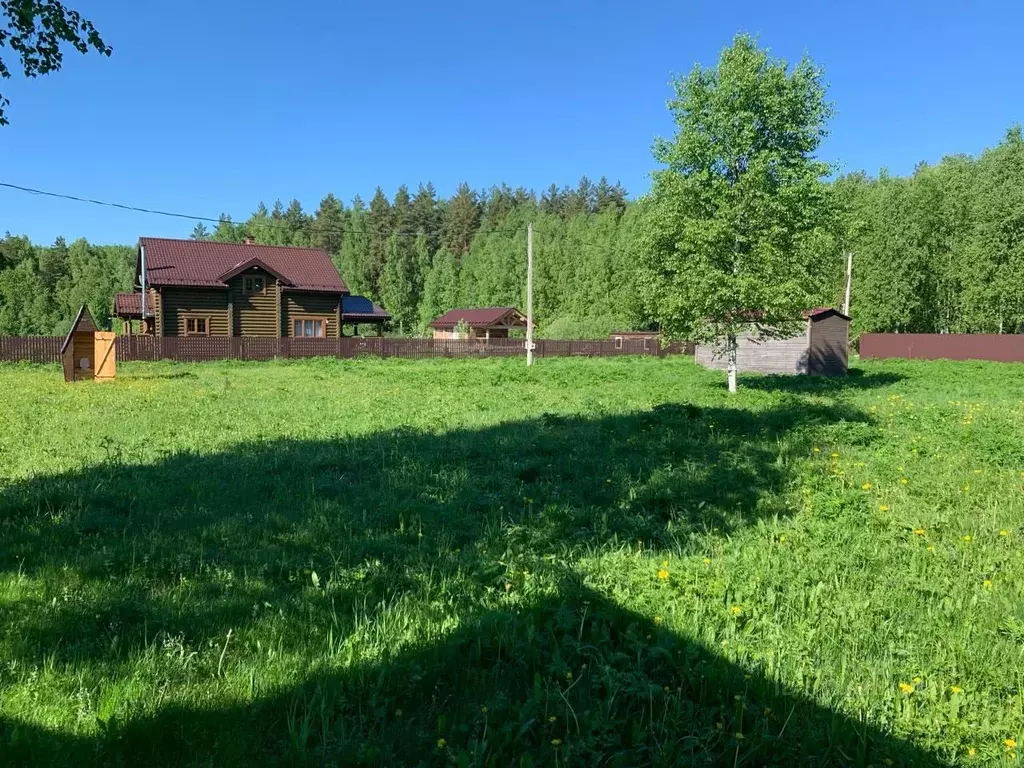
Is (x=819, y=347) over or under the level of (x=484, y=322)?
under

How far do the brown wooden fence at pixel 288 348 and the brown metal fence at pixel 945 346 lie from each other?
15.9 meters

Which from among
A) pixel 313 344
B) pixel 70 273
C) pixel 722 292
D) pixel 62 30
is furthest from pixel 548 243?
pixel 62 30

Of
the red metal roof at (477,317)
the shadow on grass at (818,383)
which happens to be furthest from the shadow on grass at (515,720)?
the red metal roof at (477,317)

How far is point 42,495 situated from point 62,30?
419 centimetres

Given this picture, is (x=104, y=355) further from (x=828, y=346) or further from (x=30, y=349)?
(x=828, y=346)

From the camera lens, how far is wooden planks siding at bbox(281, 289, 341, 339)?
129 ft

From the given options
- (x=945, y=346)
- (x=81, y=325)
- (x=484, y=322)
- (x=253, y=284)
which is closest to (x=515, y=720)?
(x=81, y=325)

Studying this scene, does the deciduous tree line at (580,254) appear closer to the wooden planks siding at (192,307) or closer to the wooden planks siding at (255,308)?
the wooden planks siding at (192,307)

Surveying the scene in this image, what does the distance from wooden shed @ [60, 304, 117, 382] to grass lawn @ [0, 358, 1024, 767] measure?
13.7 meters

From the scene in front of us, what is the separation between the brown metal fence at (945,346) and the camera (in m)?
34.3

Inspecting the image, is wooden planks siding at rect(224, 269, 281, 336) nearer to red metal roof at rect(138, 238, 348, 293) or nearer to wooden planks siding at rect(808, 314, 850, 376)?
red metal roof at rect(138, 238, 348, 293)

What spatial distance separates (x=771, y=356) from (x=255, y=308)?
28937 mm

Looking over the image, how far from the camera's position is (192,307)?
36625mm

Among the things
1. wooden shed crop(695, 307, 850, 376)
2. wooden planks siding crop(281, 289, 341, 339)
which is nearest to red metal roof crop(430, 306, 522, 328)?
wooden planks siding crop(281, 289, 341, 339)
